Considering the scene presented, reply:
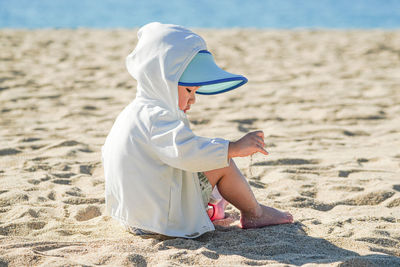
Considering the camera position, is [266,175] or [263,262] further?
[266,175]

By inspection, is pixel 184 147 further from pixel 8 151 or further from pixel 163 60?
pixel 8 151

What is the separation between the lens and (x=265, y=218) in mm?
2568

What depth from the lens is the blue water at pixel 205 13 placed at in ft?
55.1

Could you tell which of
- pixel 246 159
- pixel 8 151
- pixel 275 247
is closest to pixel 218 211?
pixel 275 247

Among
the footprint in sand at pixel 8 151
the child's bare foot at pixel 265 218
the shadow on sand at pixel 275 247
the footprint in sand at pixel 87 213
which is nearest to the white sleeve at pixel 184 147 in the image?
the shadow on sand at pixel 275 247

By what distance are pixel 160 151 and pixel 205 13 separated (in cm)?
1755

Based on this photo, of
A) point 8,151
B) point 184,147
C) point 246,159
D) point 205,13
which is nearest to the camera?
point 184,147

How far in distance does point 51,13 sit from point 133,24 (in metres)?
3.78

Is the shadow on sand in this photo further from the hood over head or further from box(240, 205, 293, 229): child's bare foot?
the hood over head

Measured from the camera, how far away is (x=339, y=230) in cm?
248

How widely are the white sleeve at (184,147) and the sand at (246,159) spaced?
0.37m

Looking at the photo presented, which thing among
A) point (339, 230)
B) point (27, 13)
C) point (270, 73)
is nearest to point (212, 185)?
point (339, 230)

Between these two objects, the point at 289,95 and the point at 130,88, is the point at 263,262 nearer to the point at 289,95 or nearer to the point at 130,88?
the point at 289,95

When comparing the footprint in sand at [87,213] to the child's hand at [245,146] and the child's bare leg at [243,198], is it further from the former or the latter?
the child's hand at [245,146]
